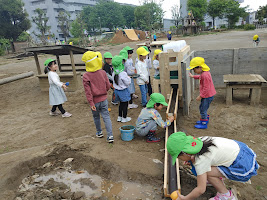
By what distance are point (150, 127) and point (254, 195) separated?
78.6 inches

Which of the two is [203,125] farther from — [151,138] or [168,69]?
[168,69]

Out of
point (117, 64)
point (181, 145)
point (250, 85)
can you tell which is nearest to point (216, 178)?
point (181, 145)

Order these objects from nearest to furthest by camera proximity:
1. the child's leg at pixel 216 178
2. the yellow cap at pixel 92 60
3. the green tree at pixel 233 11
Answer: the child's leg at pixel 216 178 < the yellow cap at pixel 92 60 < the green tree at pixel 233 11

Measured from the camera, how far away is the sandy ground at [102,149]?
3006mm

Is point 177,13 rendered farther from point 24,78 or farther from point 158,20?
point 24,78

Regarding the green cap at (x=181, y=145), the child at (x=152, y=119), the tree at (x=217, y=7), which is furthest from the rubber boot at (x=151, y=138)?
the tree at (x=217, y=7)

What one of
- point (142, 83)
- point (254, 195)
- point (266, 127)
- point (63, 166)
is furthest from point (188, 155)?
point (142, 83)

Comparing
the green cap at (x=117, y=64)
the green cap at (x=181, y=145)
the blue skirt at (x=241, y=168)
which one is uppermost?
the green cap at (x=117, y=64)

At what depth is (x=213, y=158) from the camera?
92.4 inches

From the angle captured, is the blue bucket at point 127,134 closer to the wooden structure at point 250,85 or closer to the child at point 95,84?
the child at point 95,84

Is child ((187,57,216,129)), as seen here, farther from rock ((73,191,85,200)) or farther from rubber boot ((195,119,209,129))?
rock ((73,191,85,200))

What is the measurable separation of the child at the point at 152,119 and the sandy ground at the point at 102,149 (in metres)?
0.26

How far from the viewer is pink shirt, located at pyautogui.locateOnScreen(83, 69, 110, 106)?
157 inches

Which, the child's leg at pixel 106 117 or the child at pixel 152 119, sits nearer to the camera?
the child at pixel 152 119
